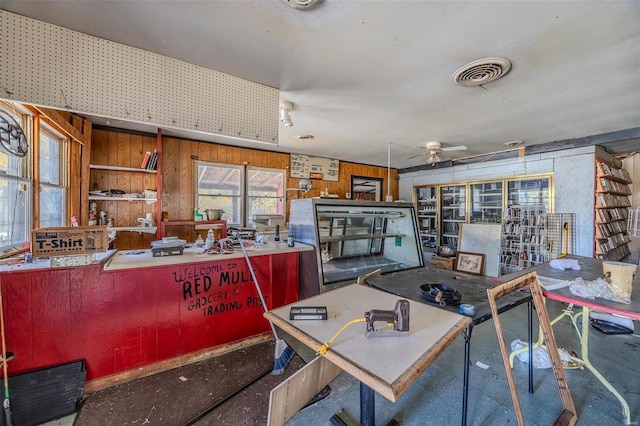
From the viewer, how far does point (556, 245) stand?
14.0 ft

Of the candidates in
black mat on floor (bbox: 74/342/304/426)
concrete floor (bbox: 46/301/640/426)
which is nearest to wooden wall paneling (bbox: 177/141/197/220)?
black mat on floor (bbox: 74/342/304/426)

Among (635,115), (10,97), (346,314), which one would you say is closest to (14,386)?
(10,97)

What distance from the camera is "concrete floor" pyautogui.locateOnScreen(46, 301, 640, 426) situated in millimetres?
1628

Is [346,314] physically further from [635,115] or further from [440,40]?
[635,115]

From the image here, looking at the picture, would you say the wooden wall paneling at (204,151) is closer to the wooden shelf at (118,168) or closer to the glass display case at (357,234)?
the wooden shelf at (118,168)

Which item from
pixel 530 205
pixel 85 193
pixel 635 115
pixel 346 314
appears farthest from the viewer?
pixel 530 205

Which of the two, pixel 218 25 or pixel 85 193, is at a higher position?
pixel 218 25

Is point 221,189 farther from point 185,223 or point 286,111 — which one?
point 286,111

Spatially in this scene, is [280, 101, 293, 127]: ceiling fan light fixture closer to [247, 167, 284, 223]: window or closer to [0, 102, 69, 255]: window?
[0, 102, 69, 255]: window

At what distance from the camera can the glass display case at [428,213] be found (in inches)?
254

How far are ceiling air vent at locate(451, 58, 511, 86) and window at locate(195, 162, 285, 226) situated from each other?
363cm

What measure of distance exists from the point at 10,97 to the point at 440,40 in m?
2.64

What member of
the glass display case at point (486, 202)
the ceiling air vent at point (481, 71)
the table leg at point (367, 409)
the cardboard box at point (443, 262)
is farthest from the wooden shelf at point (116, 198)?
the glass display case at point (486, 202)

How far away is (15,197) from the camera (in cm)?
206
